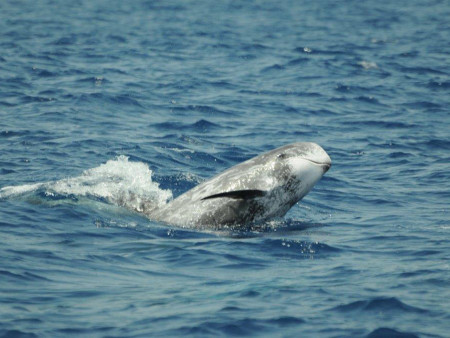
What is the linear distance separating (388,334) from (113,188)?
27.6ft

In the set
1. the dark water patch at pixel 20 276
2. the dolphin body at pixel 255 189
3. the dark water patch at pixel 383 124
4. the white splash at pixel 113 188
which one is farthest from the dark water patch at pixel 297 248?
the dark water patch at pixel 383 124

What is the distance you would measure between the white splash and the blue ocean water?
2.6 inches

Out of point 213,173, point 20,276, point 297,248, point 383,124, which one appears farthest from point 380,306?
point 383,124

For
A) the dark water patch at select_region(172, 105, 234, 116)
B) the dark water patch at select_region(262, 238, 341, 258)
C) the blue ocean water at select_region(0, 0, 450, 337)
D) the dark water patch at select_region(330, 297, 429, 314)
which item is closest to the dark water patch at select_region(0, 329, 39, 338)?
the blue ocean water at select_region(0, 0, 450, 337)

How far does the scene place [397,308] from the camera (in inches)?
396

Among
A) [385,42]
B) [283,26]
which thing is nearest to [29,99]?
[385,42]

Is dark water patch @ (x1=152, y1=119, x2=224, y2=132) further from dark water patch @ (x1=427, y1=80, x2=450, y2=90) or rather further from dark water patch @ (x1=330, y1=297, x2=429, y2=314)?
dark water patch @ (x1=330, y1=297, x2=429, y2=314)

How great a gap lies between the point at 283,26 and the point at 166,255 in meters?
37.2

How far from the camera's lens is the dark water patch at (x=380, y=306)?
9.98 meters

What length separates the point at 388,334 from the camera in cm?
922

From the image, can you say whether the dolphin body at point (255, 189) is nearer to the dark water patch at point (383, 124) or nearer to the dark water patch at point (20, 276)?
the dark water patch at point (20, 276)

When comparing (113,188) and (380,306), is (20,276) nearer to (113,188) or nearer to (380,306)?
(113,188)

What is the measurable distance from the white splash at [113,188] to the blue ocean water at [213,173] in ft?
0.22

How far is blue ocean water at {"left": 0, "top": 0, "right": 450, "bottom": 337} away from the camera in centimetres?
1005
